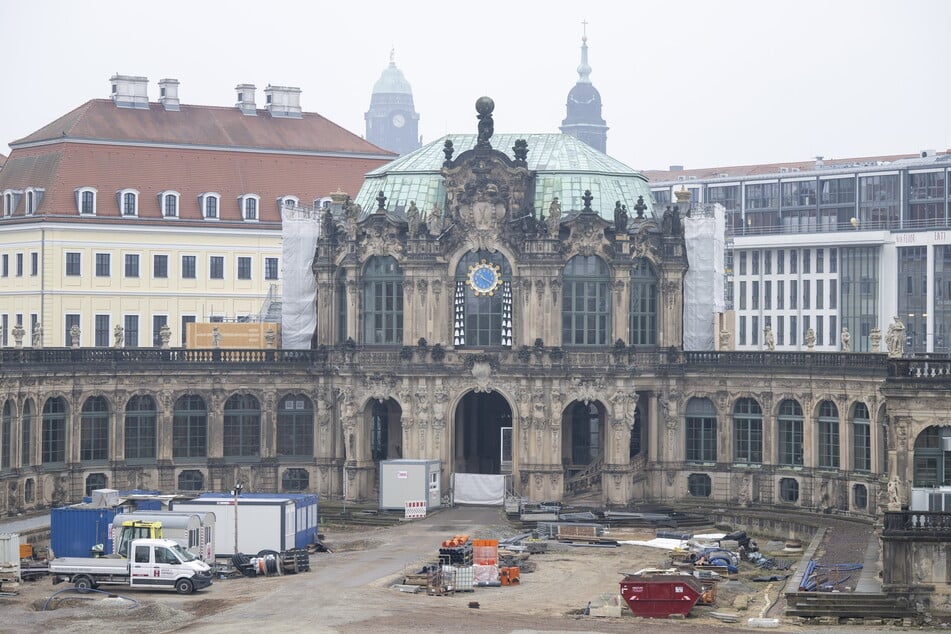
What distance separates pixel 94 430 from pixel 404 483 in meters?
18.1

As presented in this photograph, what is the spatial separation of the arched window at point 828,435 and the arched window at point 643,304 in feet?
35.8

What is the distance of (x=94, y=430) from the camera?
113312 millimetres

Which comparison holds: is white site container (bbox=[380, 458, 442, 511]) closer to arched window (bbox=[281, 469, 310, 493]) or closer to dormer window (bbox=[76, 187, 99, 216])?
arched window (bbox=[281, 469, 310, 493])

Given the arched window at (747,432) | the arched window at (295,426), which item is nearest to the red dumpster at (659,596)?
the arched window at (747,432)

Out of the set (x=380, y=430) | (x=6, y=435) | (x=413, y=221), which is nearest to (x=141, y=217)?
(x=380, y=430)

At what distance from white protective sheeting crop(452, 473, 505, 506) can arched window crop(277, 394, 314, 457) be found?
1013cm

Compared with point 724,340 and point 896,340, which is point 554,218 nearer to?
point 724,340

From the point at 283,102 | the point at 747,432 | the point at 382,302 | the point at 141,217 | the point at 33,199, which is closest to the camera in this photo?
the point at 747,432

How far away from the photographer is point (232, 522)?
93.7 m

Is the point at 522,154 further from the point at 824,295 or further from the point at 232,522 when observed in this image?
the point at 824,295

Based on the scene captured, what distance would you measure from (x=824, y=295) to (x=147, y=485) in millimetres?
98830

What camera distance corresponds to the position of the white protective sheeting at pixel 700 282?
11700 centimetres

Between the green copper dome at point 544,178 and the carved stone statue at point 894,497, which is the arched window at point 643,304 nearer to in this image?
the green copper dome at point 544,178

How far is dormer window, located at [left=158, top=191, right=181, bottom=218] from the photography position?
151125 millimetres
